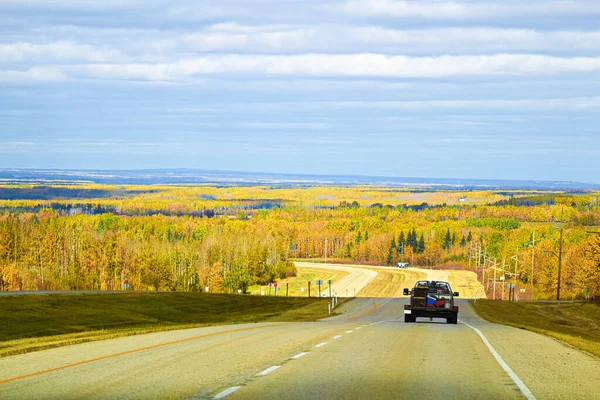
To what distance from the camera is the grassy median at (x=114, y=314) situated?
34225mm

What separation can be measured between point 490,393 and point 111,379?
6.51 meters

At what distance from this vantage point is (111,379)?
598 inches

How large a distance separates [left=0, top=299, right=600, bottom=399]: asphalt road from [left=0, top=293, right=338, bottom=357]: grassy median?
12.2ft

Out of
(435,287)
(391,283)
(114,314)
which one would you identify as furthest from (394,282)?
(435,287)

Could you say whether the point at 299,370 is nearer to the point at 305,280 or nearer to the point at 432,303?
the point at 432,303

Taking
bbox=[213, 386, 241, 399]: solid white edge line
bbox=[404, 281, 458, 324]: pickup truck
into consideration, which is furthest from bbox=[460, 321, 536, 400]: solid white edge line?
bbox=[404, 281, 458, 324]: pickup truck

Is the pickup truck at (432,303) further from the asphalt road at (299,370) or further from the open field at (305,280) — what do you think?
the open field at (305,280)

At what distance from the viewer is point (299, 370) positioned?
661 inches

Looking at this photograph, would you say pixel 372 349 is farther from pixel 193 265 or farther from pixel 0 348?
pixel 193 265

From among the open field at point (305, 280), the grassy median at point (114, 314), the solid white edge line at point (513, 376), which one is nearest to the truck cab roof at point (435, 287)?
the grassy median at point (114, 314)

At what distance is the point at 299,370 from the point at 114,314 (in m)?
45.3

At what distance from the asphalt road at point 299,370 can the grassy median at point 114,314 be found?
3.71 m

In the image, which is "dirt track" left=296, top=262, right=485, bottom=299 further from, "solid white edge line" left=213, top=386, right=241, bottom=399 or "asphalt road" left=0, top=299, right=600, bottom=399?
"solid white edge line" left=213, top=386, right=241, bottom=399

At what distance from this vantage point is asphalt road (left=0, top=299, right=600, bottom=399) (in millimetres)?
13906
